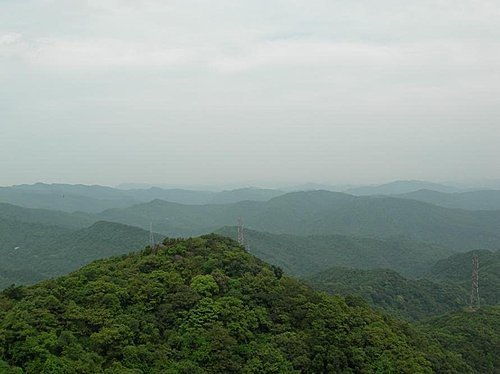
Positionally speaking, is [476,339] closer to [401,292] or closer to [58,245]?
[401,292]

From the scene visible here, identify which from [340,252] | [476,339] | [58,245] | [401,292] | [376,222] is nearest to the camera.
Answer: [476,339]

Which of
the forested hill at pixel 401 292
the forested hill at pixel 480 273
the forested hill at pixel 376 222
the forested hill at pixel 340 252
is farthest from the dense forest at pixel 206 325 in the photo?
the forested hill at pixel 376 222

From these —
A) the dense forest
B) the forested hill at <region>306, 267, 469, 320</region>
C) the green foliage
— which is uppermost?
the dense forest

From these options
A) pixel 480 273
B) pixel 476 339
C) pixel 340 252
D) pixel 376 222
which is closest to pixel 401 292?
pixel 480 273

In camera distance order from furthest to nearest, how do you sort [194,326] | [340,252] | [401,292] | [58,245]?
[340,252]
[58,245]
[401,292]
[194,326]

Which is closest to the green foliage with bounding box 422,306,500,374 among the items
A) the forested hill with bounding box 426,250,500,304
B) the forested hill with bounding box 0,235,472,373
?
the forested hill with bounding box 0,235,472,373

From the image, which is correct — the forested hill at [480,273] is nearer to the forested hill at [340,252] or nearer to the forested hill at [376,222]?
the forested hill at [340,252]

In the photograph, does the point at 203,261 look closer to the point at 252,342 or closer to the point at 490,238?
the point at 252,342

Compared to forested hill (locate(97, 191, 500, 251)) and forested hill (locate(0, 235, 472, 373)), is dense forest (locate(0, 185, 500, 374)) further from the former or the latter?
forested hill (locate(97, 191, 500, 251))
